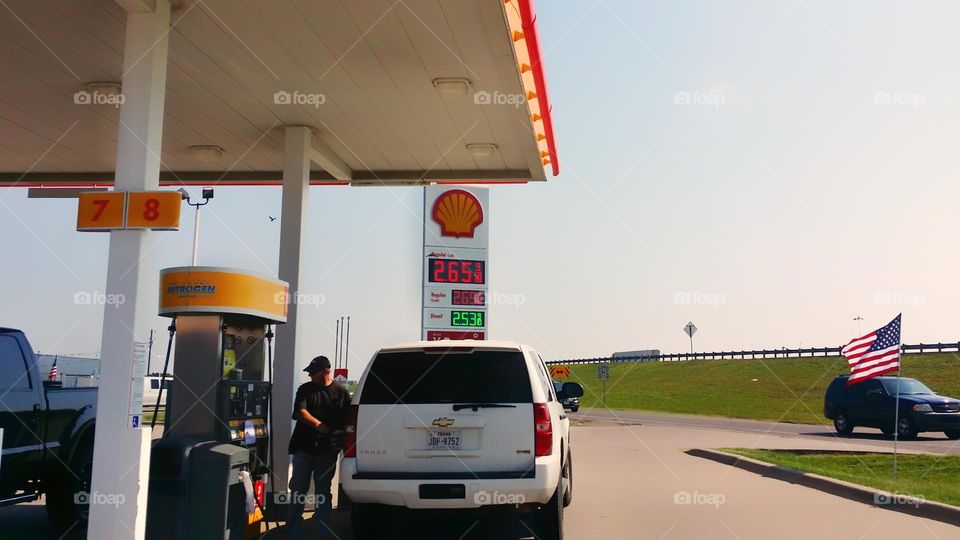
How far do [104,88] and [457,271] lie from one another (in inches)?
284

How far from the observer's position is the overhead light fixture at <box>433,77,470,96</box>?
11055 mm

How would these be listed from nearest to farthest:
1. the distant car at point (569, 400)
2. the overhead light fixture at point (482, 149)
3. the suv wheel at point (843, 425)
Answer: the distant car at point (569, 400) < the overhead light fixture at point (482, 149) < the suv wheel at point (843, 425)

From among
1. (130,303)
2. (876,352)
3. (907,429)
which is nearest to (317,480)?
(130,303)

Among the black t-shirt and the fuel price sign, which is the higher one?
the fuel price sign

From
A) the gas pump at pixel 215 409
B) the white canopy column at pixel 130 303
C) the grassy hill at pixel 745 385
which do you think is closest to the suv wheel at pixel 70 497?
the gas pump at pixel 215 409

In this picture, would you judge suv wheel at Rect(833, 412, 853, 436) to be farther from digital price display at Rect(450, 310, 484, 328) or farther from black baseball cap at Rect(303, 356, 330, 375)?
black baseball cap at Rect(303, 356, 330, 375)

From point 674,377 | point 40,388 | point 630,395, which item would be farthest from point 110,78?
point 674,377

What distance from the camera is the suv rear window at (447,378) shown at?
8312 millimetres

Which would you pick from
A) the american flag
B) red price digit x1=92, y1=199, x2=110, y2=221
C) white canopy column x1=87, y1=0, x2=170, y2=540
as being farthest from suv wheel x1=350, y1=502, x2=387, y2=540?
the american flag

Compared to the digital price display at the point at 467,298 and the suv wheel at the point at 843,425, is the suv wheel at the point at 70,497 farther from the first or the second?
the suv wheel at the point at 843,425

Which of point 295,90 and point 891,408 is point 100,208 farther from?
point 891,408

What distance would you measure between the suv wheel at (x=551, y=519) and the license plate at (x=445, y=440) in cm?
99

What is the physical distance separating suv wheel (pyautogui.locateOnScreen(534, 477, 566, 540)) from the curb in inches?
204

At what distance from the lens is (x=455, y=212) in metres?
16.8
